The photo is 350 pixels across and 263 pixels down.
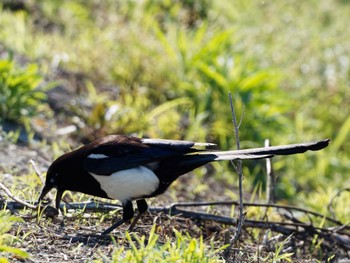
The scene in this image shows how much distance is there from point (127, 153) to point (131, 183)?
0.16 meters

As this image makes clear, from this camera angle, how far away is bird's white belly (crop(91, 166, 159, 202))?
4.12 metres

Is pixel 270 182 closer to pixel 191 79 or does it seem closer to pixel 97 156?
pixel 97 156

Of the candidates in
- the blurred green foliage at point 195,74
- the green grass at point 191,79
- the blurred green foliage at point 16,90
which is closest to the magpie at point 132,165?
the green grass at point 191,79

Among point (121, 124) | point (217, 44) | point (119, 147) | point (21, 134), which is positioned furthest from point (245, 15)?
point (119, 147)

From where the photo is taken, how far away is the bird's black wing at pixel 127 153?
409 centimetres

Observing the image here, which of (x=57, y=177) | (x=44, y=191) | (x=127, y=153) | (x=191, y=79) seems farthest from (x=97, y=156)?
(x=191, y=79)

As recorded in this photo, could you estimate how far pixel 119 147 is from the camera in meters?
4.19

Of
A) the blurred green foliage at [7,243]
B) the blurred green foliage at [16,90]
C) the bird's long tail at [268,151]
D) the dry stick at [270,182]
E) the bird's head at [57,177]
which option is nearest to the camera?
the blurred green foliage at [7,243]

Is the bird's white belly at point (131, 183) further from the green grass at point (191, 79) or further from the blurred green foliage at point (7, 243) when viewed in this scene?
the green grass at point (191, 79)

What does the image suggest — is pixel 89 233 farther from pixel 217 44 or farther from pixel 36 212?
pixel 217 44

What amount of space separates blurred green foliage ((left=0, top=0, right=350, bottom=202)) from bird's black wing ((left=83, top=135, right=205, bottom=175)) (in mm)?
2178

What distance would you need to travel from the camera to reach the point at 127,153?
4168mm

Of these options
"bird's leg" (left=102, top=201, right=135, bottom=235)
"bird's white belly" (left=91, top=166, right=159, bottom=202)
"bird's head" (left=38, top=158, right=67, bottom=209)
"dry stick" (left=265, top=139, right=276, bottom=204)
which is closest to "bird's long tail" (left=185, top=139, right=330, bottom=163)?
"bird's white belly" (left=91, top=166, right=159, bottom=202)

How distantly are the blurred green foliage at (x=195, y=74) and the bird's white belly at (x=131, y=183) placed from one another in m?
2.24
